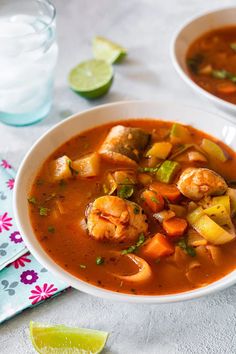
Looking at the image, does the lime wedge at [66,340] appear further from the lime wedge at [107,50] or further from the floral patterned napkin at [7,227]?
the lime wedge at [107,50]

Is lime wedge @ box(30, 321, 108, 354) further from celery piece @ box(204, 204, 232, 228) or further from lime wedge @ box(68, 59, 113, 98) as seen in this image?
lime wedge @ box(68, 59, 113, 98)

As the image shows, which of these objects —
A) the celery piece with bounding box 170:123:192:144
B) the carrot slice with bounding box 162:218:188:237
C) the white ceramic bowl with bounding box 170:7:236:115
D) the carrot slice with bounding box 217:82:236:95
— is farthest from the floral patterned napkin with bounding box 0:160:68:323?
the carrot slice with bounding box 217:82:236:95

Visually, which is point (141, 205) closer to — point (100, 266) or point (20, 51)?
point (100, 266)

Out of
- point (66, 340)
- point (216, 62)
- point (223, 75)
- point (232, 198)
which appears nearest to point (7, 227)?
point (66, 340)

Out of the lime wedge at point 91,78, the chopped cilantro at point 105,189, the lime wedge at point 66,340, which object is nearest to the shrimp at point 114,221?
the chopped cilantro at point 105,189

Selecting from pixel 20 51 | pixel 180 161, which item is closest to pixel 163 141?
pixel 180 161

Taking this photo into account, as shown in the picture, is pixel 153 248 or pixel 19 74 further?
pixel 19 74
